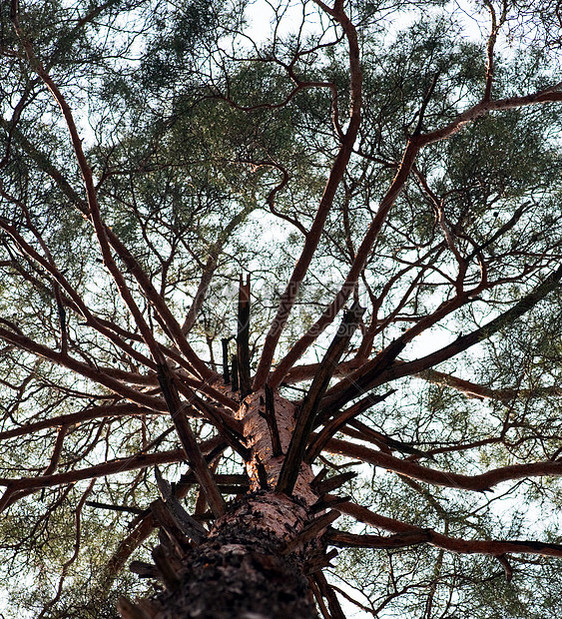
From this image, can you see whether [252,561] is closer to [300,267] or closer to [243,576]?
[243,576]

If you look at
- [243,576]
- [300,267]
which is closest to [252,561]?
[243,576]

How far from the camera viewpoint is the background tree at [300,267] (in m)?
3.29

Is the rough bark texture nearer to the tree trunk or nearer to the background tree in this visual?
the tree trunk

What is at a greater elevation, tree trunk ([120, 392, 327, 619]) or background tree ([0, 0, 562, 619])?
background tree ([0, 0, 562, 619])

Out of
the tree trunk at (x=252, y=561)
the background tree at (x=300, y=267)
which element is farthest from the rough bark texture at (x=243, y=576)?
the background tree at (x=300, y=267)

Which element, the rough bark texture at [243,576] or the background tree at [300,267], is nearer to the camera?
the rough bark texture at [243,576]

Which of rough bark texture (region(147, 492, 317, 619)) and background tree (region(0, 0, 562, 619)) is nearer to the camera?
rough bark texture (region(147, 492, 317, 619))

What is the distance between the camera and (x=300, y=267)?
11.8 feet

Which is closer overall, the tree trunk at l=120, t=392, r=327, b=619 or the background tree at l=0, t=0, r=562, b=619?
the tree trunk at l=120, t=392, r=327, b=619

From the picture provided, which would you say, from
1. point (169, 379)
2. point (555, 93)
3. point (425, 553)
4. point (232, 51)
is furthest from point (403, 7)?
point (425, 553)

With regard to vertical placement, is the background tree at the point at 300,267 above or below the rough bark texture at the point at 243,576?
above

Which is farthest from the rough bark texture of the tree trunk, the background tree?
the background tree

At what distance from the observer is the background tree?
329cm

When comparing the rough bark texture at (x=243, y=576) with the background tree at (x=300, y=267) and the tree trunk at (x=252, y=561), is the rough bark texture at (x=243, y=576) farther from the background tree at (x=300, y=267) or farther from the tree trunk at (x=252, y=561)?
the background tree at (x=300, y=267)
